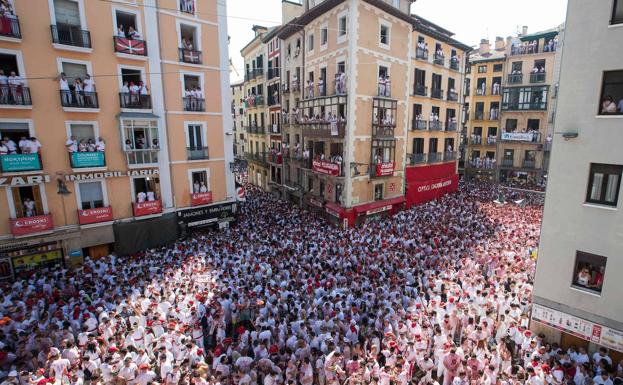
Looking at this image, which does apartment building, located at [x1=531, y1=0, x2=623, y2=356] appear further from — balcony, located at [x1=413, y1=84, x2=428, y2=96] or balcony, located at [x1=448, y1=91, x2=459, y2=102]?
balcony, located at [x1=448, y1=91, x2=459, y2=102]

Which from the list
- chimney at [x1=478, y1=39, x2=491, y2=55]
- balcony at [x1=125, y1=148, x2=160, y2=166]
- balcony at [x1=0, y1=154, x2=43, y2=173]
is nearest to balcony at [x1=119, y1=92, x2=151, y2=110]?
balcony at [x1=125, y1=148, x2=160, y2=166]

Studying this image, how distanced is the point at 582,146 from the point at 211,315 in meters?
13.3

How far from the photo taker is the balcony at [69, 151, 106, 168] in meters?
16.6

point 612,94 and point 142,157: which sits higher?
point 612,94

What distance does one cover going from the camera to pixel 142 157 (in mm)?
18766

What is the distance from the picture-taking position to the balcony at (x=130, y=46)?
17.4 meters

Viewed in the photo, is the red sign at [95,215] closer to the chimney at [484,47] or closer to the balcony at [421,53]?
the balcony at [421,53]

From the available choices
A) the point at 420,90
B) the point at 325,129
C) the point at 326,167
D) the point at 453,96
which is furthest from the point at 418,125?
the point at 326,167

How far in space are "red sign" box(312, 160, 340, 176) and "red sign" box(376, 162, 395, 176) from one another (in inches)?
133

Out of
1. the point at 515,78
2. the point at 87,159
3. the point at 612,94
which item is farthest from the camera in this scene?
the point at 515,78

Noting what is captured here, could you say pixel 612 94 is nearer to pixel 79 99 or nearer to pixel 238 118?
pixel 79 99

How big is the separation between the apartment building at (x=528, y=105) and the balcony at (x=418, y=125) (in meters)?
15.6

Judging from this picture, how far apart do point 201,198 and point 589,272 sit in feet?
64.0

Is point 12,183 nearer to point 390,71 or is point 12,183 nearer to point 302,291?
point 302,291
